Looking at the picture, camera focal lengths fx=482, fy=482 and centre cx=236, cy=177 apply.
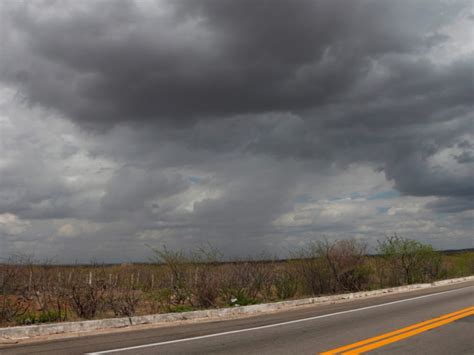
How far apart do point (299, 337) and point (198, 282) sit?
8.10 metres

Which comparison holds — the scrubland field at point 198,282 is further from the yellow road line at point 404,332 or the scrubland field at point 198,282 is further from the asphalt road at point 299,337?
the yellow road line at point 404,332

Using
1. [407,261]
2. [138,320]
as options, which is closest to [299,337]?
[138,320]

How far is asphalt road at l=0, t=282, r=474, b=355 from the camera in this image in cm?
914

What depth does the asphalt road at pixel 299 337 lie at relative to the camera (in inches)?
360

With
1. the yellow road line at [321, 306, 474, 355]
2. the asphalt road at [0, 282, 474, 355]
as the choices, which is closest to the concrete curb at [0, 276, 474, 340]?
the asphalt road at [0, 282, 474, 355]

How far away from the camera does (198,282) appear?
18109 millimetres

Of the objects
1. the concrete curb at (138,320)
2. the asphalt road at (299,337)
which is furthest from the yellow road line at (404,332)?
the concrete curb at (138,320)

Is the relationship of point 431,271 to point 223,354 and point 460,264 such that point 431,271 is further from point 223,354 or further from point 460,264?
point 223,354

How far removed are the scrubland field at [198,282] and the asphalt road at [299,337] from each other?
11.2 feet

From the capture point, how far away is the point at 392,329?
37.8 feet

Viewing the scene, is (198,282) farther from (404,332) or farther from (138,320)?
(404,332)

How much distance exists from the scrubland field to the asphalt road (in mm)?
3423

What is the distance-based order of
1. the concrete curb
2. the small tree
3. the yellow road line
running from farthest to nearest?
the small tree → the concrete curb → the yellow road line

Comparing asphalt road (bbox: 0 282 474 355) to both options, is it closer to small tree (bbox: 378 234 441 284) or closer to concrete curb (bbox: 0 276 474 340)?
concrete curb (bbox: 0 276 474 340)
